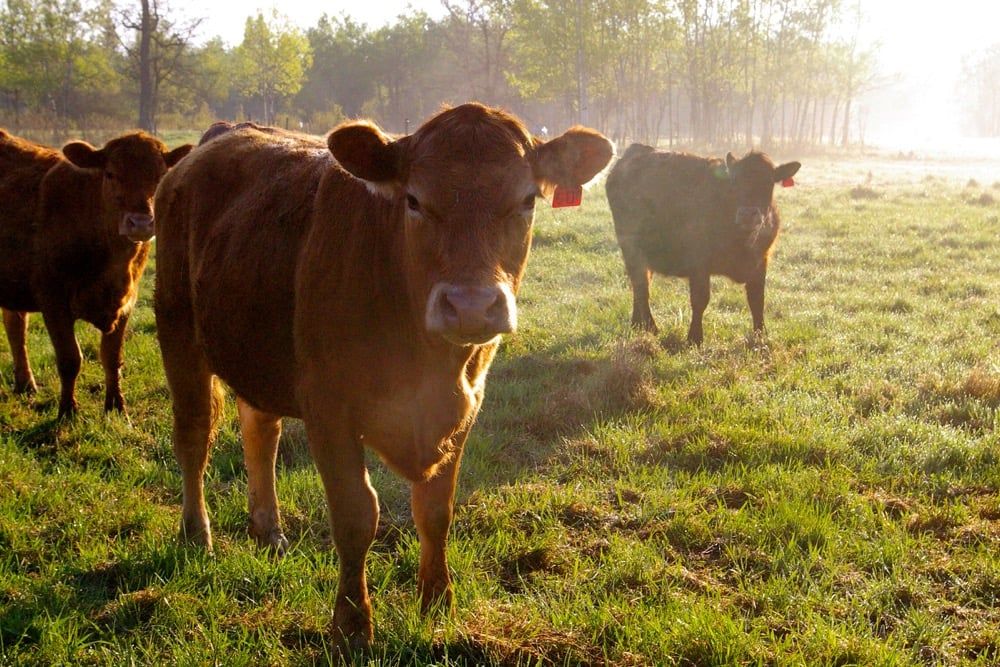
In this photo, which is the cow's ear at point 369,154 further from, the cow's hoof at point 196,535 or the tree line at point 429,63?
the tree line at point 429,63

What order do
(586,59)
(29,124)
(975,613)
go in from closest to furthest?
(975,613)
(29,124)
(586,59)

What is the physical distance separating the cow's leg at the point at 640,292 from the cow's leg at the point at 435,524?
16.4 ft

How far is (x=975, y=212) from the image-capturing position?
51.2 feet

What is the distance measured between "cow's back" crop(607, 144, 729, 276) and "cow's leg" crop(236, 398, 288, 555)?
5.25 meters

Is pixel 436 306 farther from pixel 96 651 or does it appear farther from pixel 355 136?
pixel 96 651

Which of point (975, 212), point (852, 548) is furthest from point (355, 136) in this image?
point (975, 212)

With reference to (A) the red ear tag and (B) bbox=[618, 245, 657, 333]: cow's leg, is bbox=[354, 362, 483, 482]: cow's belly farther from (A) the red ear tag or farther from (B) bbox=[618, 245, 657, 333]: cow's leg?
(B) bbox=[618, 245, 657, 333]: cow's leg

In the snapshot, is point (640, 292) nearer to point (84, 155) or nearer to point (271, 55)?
point (84, 155)

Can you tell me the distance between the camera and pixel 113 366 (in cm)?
576

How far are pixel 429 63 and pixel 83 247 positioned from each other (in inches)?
2216

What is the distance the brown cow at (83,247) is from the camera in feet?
18.9

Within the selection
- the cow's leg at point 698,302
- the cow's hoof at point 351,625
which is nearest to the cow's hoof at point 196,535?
the cow's hoof at point 351,625

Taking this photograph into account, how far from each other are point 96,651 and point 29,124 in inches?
1442

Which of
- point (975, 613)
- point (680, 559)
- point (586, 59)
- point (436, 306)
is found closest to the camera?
point (436, 306)
